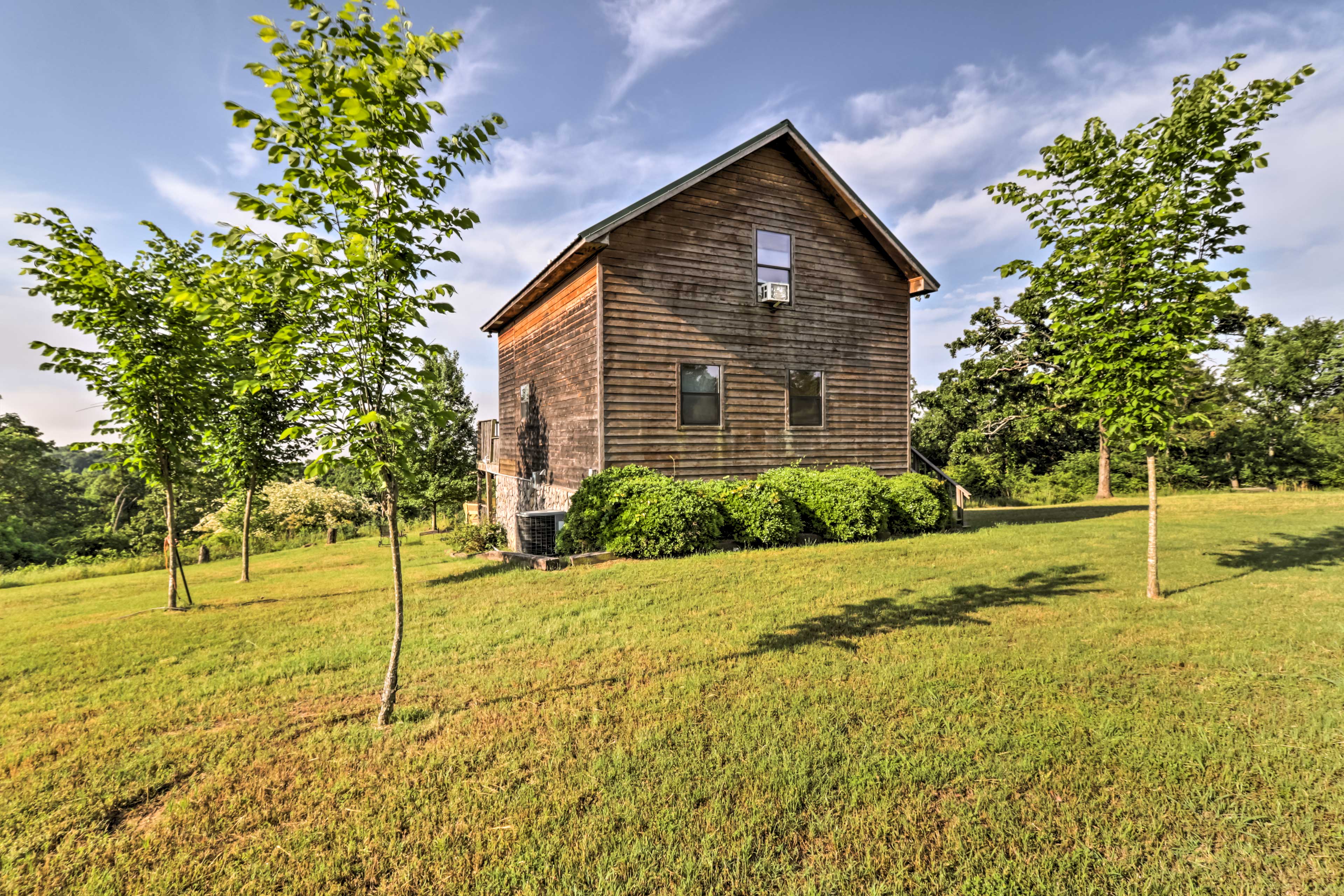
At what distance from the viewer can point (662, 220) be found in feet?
38.7

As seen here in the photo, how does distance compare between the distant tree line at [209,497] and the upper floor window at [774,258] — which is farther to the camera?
the upper floor window at [774,258]

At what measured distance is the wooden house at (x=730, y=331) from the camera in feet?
37.8

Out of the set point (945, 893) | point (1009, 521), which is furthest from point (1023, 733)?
point (1009, 521)

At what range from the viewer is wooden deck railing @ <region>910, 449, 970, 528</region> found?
13727mm

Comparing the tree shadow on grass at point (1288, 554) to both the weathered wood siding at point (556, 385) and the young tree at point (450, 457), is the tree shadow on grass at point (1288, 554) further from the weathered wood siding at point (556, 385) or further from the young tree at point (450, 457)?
the young tree at point (450, 457)

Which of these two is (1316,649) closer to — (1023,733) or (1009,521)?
(1023,733)

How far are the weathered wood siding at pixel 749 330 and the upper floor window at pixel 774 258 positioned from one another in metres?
0.20

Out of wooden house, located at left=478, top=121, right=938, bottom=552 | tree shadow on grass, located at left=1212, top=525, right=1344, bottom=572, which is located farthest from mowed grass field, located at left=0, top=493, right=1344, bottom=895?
wooden house, located at left=478, top=121, right=938, bottom=552

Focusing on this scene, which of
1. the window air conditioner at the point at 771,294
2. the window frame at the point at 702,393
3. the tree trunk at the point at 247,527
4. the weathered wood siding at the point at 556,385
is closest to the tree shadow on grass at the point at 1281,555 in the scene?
the window frame at the point at 702,393

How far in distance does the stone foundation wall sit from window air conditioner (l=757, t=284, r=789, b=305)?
21.4 ft

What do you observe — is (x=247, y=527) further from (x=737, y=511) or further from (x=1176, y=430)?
(x=1176, y=430)

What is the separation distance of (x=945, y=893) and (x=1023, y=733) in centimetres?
174

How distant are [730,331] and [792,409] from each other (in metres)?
2.52

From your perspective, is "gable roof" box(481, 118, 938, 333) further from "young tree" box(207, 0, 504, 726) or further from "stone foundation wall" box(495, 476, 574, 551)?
"young tree" box(207, 0, 504, 726)
